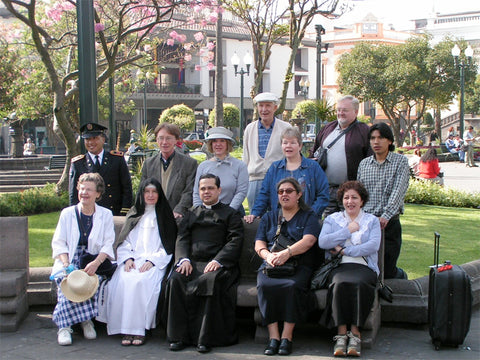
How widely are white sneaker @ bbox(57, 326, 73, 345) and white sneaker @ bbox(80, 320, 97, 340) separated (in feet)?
0.49

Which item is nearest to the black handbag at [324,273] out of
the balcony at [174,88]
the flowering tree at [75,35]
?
the flowering tree at [75,35]

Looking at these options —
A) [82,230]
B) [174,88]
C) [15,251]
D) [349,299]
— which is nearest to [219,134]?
[82,230]

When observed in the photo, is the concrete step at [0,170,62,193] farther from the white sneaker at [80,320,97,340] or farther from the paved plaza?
the white sneaker at [80,320,97,340]

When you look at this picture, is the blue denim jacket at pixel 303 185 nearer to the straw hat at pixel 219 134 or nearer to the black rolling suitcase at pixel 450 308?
the straw hat at pixel 219 134

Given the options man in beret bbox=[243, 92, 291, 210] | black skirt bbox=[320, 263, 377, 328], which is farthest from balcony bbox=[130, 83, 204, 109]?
black skirt bbox=[320, 263, 377, 328]

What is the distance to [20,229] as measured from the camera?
6426 mm

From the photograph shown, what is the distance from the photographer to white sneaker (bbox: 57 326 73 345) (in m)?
5.76

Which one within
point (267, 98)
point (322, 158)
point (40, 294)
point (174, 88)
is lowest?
point (40, 294)

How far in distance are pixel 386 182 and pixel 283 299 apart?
1.68m

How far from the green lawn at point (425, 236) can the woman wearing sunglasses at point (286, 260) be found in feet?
7.32

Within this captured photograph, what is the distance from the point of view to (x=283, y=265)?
229 inches

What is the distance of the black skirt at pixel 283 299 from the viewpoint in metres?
5.60

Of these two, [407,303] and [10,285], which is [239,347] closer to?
[407,303]

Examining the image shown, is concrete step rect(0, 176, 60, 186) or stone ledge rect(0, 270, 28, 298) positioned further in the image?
concrete step rect(0, 176, 60, 186)
